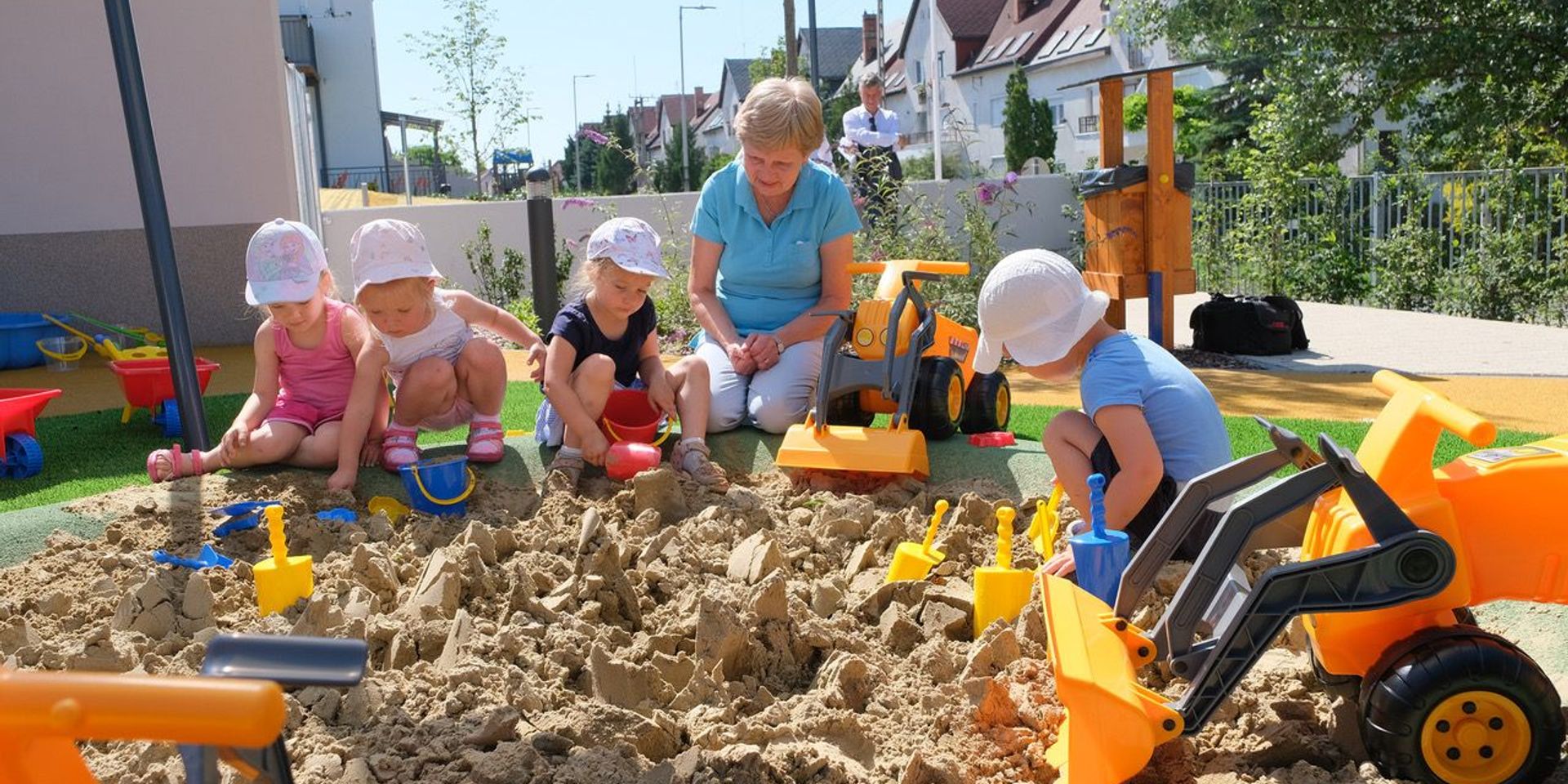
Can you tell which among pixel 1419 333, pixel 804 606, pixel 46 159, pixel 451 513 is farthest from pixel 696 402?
pixel 1419 333

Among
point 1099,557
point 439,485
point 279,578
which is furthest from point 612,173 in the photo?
point 1099,557

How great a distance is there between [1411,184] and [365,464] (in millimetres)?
10412

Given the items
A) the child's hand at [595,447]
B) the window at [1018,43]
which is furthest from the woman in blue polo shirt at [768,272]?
the window at [1018,43]

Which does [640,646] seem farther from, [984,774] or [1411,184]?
[1411,184]

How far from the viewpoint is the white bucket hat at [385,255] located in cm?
385

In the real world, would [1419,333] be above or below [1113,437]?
below

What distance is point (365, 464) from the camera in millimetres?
4141

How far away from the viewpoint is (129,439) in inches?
207

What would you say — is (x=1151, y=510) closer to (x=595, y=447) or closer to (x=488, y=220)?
(x=595, y=447)

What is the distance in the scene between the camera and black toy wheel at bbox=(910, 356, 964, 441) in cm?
423

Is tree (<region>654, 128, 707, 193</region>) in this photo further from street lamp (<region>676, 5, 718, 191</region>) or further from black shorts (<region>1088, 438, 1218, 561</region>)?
black shorts (<region>1088, 438, 1218, 561</region>)

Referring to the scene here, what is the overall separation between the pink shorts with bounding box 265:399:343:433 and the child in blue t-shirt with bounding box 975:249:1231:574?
2.25 meters

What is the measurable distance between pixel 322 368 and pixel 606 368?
905 millimetres

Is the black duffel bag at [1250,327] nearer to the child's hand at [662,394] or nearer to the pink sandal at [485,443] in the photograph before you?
the child's hand at [662,394]
